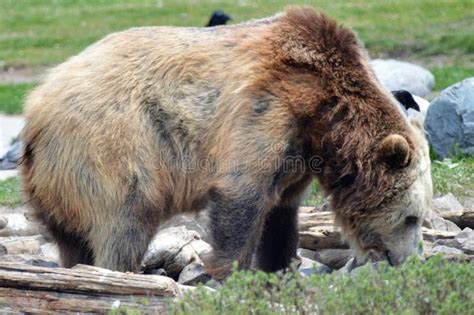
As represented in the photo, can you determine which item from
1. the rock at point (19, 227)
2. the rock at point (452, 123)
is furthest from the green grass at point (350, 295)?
the rock at point (452, 123)

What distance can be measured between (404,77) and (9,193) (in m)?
5.66

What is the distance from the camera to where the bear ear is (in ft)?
21.8

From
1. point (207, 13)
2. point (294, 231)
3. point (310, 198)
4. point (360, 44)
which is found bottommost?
point (207, 13)

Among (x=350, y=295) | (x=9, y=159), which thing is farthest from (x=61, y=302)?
(x=9, y=159)

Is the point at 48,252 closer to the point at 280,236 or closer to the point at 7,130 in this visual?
the point at 280,236

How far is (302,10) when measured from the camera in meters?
7.14

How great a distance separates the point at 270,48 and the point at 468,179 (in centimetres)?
399

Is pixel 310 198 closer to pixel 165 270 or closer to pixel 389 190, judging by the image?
pixel 165 270

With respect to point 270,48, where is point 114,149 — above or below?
below

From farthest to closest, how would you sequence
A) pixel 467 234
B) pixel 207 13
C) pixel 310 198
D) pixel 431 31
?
pixel 207 13 < pixel 431 31 < pixel 310 198 < pixel 467 234

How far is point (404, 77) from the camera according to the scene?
14.0m

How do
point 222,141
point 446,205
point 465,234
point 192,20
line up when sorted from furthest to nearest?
point 192,20
point 446,205
point 465,234
point 222,141

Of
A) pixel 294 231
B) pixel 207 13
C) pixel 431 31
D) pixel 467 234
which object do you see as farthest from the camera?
pixel 207 13

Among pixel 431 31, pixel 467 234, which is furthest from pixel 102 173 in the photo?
pixel 431 31
